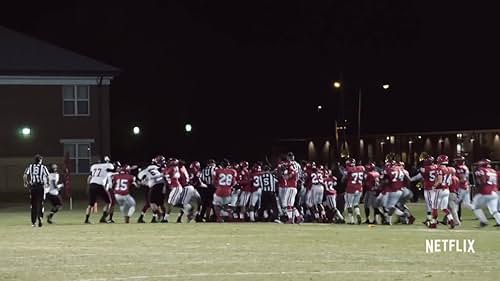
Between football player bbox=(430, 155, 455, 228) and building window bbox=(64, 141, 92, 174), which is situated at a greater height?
building window bbox=(64, 141, 92, 174)

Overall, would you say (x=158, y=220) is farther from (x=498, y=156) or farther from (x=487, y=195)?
(x=498, y=156)

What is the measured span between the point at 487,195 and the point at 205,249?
1030 cm

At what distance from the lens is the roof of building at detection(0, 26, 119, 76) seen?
172 ft

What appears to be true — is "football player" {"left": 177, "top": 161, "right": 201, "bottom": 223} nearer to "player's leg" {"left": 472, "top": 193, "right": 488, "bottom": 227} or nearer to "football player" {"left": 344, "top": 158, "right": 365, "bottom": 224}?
"football player" {"left": 344, "top": 158, "right": 365, "bottom": 224}

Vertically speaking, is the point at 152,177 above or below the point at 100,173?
below

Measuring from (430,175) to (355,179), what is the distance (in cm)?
322

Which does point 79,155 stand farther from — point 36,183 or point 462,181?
point 462,181

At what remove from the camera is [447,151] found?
69.2m

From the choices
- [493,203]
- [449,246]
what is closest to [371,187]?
[493,203]

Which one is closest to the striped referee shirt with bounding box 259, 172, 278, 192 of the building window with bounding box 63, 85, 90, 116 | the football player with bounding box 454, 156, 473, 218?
the football player with bounding box 454, 156, 473, 218

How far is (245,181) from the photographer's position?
1148 inches

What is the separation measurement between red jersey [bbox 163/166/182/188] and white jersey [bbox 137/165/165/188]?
0.21 m

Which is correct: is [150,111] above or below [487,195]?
above

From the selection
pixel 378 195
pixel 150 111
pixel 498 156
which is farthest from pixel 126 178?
pixel 150 111
